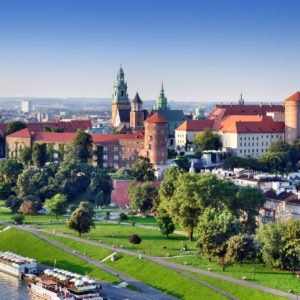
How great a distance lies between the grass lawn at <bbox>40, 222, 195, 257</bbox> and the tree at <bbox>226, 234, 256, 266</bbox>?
7311mm

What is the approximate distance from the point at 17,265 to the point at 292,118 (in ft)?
221

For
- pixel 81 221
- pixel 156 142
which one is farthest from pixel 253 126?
pixel 81 221

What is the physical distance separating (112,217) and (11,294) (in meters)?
26.8

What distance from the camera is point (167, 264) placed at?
61188mm

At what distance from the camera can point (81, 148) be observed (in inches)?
4375

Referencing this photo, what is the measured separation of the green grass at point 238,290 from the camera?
2058 inches

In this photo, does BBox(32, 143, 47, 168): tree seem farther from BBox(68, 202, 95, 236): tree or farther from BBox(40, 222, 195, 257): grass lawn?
BBox(68, 202, 95, 236): tree

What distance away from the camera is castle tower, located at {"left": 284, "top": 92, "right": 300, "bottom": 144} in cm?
12144

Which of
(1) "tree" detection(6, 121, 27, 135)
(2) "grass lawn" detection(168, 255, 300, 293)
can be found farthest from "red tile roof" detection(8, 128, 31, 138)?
(2) "grass lawn" detection(168, 255, 300, 293)

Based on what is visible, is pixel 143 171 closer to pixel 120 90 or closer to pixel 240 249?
pixel 240 249

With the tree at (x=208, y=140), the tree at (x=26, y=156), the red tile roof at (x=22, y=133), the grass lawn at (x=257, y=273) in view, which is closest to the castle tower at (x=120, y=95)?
the red tile roof at (x=22, y=133)

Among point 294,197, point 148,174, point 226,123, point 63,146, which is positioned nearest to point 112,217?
point 148,174

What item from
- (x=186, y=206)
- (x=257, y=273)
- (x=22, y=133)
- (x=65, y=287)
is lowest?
(x=65, y=287)

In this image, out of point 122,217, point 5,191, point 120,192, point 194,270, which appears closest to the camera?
point 194,270
